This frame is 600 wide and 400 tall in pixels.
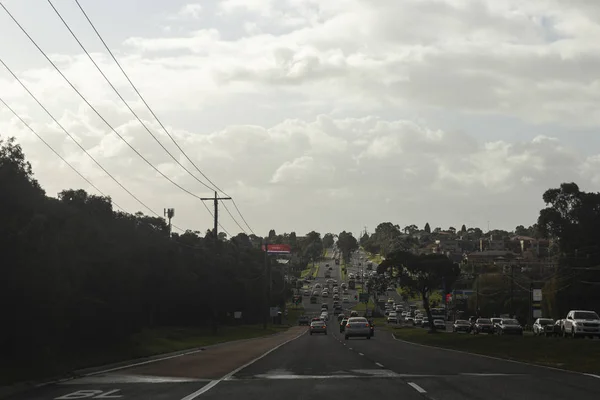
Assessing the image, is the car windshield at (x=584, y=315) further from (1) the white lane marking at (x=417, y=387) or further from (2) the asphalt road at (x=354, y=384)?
(1) the white lane marking at (x=417, y=387)

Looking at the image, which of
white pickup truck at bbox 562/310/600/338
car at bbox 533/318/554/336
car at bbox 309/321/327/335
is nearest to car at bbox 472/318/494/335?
car at bbox 533/318/554/336

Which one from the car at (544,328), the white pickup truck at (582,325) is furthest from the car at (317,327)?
the white pickup truck at (582,325)

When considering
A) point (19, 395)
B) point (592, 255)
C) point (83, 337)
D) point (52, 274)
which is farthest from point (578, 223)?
point (19, 395)

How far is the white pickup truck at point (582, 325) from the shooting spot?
5178cm

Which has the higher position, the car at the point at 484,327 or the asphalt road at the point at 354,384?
the asphalt road at the point at 354,384

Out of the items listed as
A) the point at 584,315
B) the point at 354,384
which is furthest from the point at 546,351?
the point at 354,384

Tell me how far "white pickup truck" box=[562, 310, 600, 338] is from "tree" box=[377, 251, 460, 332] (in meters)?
26.4

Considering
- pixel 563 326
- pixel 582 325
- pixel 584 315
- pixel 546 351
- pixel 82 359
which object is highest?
pixel 584 315

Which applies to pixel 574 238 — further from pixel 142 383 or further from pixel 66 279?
pixel 142 383

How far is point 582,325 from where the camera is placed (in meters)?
52.2

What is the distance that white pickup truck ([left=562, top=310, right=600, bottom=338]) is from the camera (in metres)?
51.8

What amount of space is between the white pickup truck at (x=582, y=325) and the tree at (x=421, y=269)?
2637cm

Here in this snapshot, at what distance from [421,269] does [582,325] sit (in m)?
29.5

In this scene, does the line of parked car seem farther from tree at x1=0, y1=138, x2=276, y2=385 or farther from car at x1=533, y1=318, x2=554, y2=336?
tree at x1=0, y1=138, x2=276, y2=385
